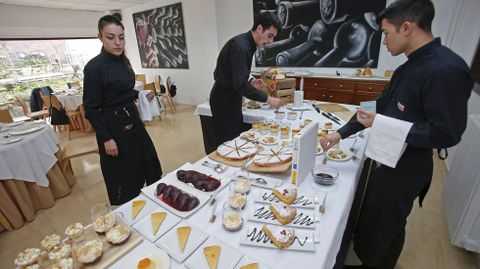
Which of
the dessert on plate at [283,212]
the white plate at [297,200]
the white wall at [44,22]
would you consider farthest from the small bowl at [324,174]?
the white wall at [44,22]

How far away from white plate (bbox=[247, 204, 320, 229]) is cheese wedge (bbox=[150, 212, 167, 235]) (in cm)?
35

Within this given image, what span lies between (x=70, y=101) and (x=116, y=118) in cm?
351

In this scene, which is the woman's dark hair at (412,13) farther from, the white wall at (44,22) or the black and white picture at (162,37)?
the white wall at (44,22)

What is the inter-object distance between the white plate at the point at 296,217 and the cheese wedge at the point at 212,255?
7.6 inches

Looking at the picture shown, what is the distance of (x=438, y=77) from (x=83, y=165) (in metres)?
3.88

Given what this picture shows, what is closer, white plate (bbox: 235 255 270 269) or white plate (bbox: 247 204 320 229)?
white plate (bbox: 235 255 270 269)

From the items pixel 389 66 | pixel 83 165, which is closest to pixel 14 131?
pixel 83 165

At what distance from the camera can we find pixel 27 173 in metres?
2.08

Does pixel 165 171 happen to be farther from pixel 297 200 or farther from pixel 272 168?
pixel 297 200

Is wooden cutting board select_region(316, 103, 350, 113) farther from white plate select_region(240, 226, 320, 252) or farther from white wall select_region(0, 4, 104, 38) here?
white wall select_region(0, 4, 104, 38)

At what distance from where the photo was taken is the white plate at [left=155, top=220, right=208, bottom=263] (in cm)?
76

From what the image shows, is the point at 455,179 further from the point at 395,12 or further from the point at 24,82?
the point at 24,82

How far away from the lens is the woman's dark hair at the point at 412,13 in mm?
894

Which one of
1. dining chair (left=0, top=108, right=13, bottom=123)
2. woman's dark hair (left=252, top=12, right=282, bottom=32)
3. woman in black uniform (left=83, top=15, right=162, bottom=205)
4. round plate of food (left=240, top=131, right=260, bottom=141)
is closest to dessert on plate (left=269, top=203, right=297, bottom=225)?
round plate of food (left=240, top=131, right=260, bottom=141)
